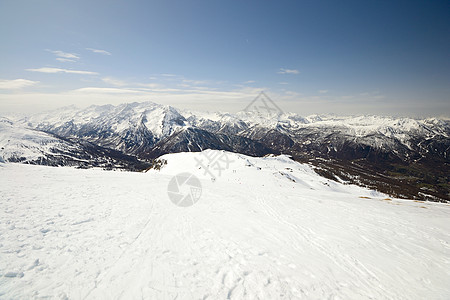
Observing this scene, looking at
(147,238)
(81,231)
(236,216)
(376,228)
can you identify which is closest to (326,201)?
(376,228)

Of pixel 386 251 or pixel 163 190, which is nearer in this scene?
pixel 386 251

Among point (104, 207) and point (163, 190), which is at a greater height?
point (104, 207)

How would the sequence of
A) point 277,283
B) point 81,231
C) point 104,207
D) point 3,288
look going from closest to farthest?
point 3,288 < point 277,283 < point 81,231 < point 104,207

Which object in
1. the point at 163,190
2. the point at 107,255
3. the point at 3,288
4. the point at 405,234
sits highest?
the point at 3,288

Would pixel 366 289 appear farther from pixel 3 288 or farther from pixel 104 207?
pixel 104 207

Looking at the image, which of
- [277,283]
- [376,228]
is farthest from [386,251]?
[277,283]

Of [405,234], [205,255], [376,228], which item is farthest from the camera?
[376,228]
